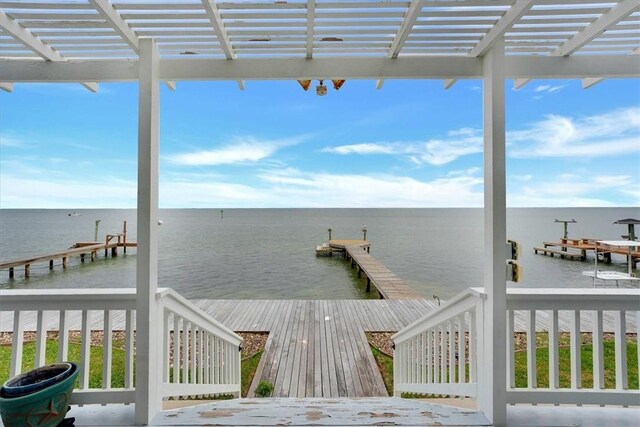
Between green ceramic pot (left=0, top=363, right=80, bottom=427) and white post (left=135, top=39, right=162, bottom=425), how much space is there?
320mm

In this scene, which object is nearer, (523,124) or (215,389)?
(215,389)

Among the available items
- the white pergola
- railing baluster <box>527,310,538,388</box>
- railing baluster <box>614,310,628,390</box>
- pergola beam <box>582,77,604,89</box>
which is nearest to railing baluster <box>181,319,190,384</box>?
the white pergola

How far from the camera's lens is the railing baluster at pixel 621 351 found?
1794mm

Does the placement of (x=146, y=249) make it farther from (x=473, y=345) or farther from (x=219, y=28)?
(x=473, y=345)

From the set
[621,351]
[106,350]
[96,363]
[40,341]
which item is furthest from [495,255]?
[96,363]

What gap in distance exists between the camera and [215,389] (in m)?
2.48

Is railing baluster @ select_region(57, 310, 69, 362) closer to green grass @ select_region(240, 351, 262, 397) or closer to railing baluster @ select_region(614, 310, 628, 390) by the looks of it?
green grass @ select_region(240, 351, 262, 397)

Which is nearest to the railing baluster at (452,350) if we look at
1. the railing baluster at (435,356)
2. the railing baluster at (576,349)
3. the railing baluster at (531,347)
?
the railing baluster at (435,356)

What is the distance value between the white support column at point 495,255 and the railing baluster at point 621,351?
31.5 inches

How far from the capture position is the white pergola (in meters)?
1.53

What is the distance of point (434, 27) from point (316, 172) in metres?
40.9

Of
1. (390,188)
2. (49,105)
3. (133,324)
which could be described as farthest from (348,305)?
(390,188)

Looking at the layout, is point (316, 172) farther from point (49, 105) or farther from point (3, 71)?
point (3, 71)

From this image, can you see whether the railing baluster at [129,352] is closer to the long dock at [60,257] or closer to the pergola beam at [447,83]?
the pergola beam at [447,83]
